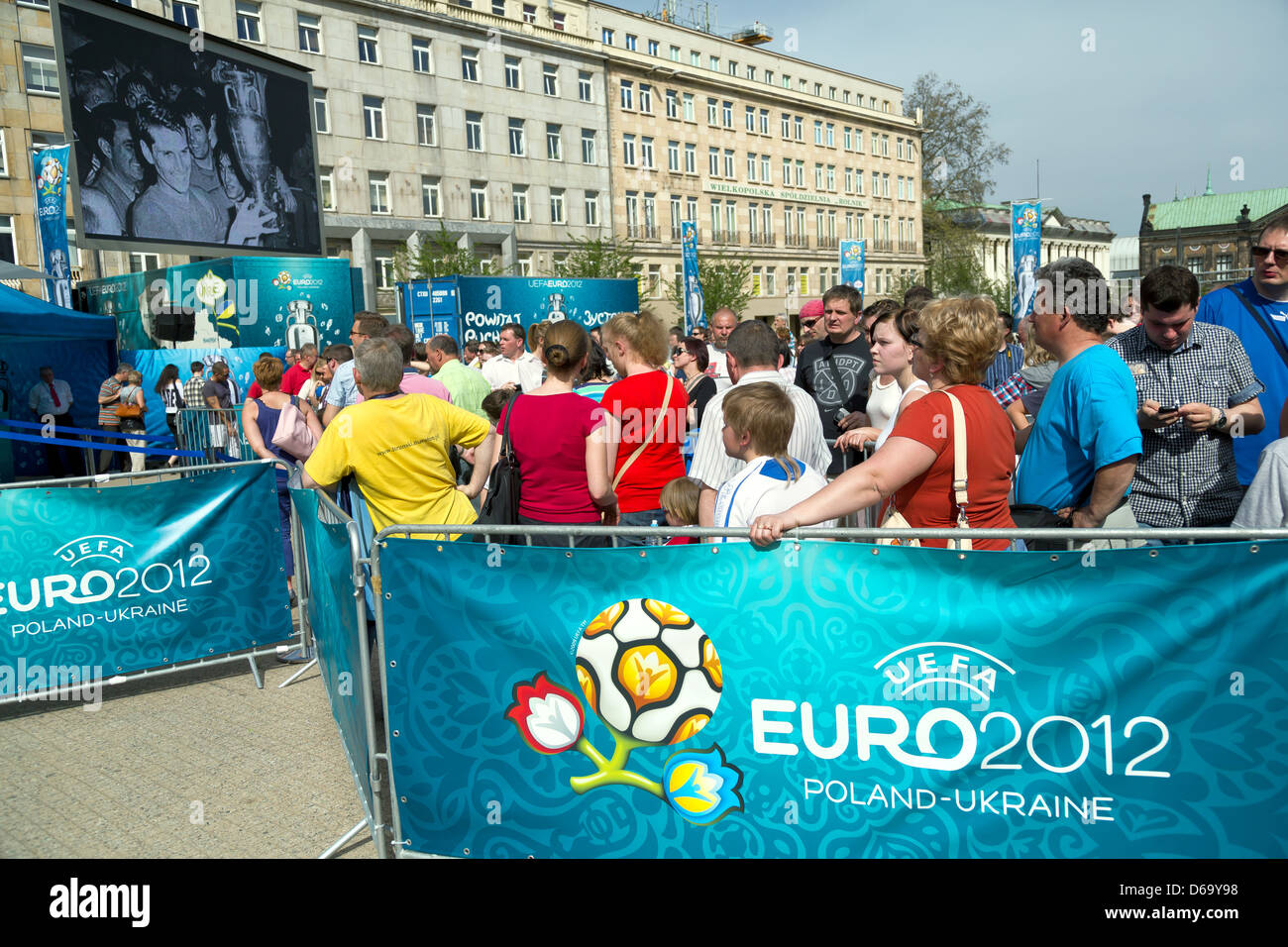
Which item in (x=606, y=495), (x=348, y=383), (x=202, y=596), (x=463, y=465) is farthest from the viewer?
(x=463, y=465)

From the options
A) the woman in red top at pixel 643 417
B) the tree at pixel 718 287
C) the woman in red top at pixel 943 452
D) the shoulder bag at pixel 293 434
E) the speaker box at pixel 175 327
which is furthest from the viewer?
the tree at pixel 718 287

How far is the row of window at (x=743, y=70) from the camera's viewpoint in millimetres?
52906

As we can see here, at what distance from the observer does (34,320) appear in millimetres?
8836

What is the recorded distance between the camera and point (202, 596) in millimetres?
5523

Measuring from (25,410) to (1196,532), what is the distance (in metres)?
16.7

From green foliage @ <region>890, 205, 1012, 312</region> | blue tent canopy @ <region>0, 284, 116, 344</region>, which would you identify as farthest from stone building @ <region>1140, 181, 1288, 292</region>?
blue tent canopy @ <region>0, 284, 116, 344</region>

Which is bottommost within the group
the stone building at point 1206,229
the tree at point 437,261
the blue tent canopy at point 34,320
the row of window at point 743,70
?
the blue tent canopy at point 34,320

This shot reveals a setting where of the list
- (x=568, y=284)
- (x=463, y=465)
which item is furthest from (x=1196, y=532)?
(x=568, y=284)

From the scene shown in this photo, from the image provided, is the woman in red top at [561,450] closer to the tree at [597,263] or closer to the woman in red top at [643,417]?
the woman in red top at [643,417]

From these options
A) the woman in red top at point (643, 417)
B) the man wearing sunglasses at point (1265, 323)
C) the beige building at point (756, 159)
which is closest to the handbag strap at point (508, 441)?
the woman in red top at point (643, 417)

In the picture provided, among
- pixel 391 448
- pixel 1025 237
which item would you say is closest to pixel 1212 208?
pixel 1025 237

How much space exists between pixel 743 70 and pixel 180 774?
208ft

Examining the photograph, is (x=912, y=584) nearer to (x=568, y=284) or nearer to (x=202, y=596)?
(x=202, y=596)

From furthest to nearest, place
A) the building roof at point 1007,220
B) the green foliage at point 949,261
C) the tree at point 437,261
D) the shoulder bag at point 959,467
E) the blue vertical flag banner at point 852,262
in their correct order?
the building roof at point 1007,220 → the green foliage at point 949,261 → the tree at point 437,261 → the blue vertical flag banner at point 852,262 → the shoulder bag at point 959,467
